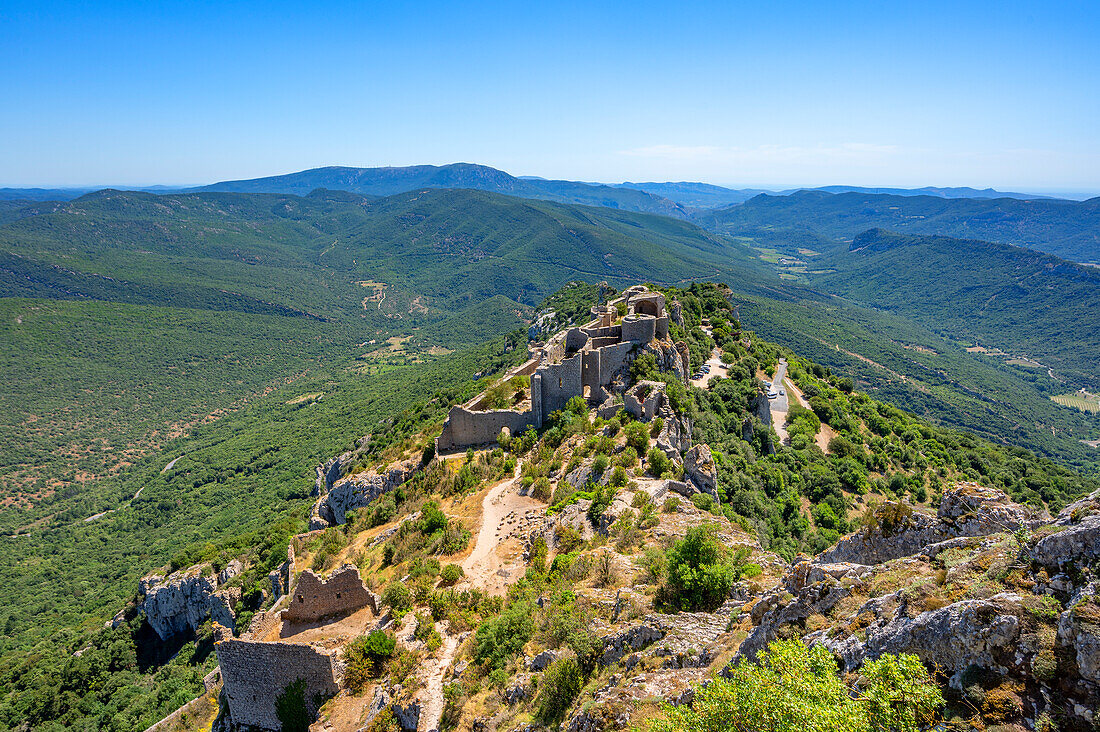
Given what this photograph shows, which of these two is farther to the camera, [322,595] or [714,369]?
[714,369]

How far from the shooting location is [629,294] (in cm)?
5884

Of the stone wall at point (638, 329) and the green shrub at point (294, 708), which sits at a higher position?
the stone wall at point (638, 329)

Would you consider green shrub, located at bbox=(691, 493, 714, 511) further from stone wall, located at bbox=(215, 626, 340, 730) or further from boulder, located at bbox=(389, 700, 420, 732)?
stone wall, located at bbox=(215, 626, 340, 730)

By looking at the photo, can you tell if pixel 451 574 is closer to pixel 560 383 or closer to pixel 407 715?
pixel 407 715

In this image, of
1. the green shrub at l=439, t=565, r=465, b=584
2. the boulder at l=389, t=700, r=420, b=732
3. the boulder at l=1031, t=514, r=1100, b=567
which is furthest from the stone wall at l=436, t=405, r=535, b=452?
the boulder at l=1031, t=514, r=1100, b=567

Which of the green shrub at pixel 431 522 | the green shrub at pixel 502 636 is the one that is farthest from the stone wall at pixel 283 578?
the green shrub at pixel 502 636

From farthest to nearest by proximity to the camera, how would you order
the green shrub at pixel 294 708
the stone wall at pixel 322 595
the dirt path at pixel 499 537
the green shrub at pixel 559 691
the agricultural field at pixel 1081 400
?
the agricultural field at pixel 1081 400, the dirt path at pixel 499 537, the stone wall at pixel 322 595, the green shrub at pixel 294 708, the green shrub at pixel 559 691

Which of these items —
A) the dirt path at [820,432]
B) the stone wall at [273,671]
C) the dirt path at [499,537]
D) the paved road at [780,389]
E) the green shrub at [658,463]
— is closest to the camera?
the stone wall at [273,671]

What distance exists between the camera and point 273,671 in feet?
55.4

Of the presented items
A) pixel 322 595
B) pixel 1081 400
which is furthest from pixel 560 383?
pixel 1081 400

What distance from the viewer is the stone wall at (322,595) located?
778 inches

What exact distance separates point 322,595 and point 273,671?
10.9 feet

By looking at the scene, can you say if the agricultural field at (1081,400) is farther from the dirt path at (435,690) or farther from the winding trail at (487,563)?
the dirt path at (435,690)

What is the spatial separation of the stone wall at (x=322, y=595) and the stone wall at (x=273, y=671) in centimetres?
283
